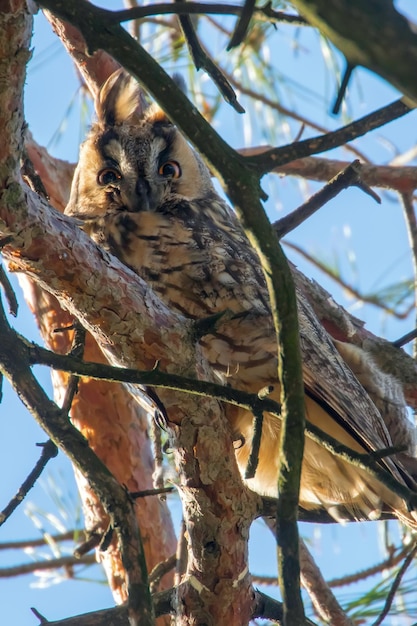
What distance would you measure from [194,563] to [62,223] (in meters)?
0.72

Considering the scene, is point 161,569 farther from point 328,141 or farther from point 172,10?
point 172,10

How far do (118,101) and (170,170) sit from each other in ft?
1.15

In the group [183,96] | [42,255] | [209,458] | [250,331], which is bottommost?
[209,458]

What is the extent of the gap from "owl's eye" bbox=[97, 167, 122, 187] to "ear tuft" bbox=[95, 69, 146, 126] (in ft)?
0.82

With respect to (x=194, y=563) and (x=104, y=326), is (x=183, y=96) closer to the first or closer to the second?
(x=104, y=326)

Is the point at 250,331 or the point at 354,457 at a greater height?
the point at 250,331

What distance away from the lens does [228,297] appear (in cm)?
189

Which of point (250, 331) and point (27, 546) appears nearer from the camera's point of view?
point (250, 331)

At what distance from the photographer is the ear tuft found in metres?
2.60

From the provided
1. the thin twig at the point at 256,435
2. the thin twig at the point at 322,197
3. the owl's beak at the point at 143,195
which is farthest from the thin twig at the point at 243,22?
the owl's beak at the point at 143,195

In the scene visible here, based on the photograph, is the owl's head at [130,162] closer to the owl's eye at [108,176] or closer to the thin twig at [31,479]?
the owl's eye at [108,176]

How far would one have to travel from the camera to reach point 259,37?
344 centimetres

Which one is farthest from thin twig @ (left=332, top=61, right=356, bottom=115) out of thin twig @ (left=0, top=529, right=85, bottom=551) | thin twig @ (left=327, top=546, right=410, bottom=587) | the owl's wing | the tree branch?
thin twig @ (left=0, top=529, right=85, bottom=551)

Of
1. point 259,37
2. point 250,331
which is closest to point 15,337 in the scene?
point 250,331
